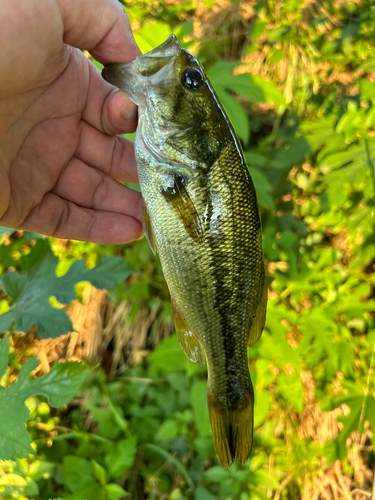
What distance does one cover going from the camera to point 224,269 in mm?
1446

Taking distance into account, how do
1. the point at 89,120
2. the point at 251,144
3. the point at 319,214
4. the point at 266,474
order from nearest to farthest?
the point at 89,120 → the point at 266,474 → the point at 319,214 → the point at 251,144

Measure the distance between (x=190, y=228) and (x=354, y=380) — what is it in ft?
6.25

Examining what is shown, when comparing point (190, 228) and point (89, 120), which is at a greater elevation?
point (89, 120)

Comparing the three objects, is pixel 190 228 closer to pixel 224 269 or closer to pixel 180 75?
pixel 224 269

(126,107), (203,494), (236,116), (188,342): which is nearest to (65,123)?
(126,107)

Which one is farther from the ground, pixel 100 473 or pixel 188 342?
pixel 188 342

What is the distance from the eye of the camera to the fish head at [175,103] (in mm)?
1380

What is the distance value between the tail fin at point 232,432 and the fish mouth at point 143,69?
1498mm

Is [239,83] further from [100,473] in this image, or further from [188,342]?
[100,473]

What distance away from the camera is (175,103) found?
1.40 m

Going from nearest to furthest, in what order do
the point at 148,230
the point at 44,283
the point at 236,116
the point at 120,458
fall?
1. the point at 148,230
2. the point at 44,283
3. the point at 236,116
4. the point at 120,458

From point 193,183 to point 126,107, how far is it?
52cm

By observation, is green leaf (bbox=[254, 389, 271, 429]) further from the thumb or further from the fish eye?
the thumb

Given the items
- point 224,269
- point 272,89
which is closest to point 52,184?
point 224,269
